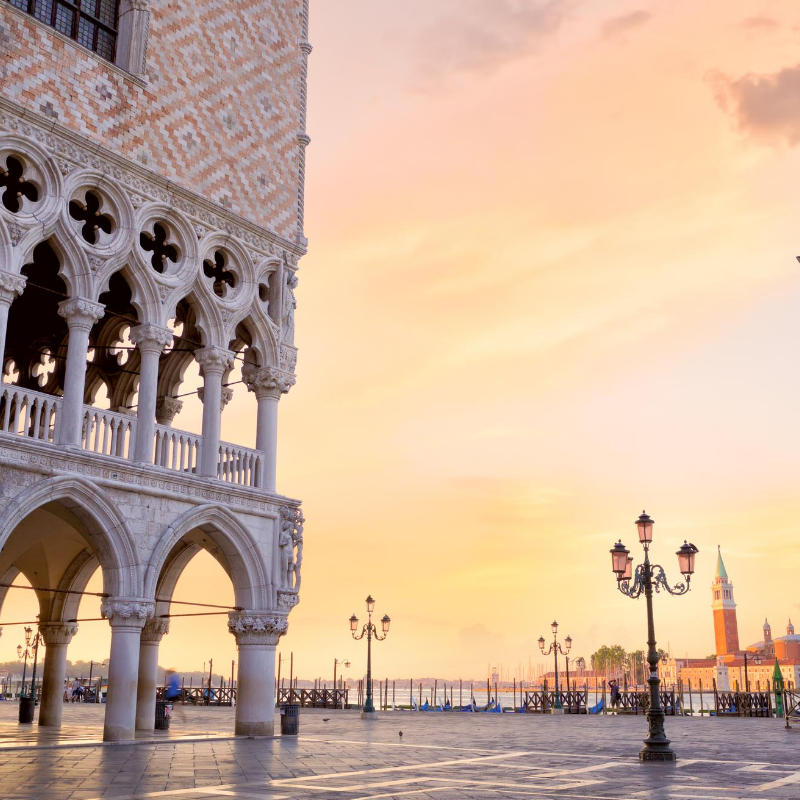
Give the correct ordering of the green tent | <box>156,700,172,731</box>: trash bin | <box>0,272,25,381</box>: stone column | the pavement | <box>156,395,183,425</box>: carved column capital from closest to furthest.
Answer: the pavement → <box>0,272,25,381</box>: stone column → <box>156,700,172,731</box>: trash bin → <box>156,395,183,425</box>: carved column capital → the green tent

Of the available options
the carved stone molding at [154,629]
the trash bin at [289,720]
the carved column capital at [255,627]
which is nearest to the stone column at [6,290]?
the carved column capital at [255,627]

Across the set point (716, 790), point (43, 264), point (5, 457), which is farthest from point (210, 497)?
point (716, 790)

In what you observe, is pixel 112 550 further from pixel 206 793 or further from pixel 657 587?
pixel 657 587

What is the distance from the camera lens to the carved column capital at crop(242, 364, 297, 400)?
61.2 feet

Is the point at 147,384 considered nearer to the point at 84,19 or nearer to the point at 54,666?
the point at 84,19

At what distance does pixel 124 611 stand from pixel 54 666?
576 centimetres

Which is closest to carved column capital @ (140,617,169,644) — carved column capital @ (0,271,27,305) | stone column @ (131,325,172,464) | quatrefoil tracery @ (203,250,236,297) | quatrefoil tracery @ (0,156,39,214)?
stone column @ (131,325,172,464)

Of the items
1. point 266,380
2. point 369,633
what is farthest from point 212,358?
point 369,633

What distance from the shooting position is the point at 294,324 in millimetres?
19562

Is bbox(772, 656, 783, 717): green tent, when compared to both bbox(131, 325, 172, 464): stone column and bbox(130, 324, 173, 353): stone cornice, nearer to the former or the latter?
bbox(131, 325, 172, 464): stone column

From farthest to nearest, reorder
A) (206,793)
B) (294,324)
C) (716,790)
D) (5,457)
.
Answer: (294,324) → (5,457) → (716,790) → (206,793)

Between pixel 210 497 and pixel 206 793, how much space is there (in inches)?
310

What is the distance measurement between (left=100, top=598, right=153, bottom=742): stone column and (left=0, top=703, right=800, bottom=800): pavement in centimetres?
37

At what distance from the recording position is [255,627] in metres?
17.2
